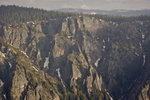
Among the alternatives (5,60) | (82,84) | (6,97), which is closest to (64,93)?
(82,84)

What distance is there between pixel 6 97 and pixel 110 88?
107 metres

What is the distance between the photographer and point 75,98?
6619 inches

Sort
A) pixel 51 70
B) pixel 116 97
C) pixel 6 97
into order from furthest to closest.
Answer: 1. pixel 51 70
2. pixel 116 97
3. pixel 6 97

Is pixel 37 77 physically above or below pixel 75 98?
above

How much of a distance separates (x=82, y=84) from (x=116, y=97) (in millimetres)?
37510

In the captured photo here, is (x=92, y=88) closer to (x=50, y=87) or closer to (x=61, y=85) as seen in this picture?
(x=61, y=85)

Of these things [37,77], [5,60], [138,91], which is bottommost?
[138,91]

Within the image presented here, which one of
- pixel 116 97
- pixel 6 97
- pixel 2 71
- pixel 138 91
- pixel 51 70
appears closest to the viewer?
pixel 6 97

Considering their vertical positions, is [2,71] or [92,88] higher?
[2,71]

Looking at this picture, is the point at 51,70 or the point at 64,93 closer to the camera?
the point at 64,93

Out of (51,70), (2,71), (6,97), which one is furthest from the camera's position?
(51,70)

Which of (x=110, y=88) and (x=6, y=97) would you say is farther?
(x=110, y=88)

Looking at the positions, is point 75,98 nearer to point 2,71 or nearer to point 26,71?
point 26,71

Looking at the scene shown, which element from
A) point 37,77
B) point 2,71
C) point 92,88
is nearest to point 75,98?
point 92,88
